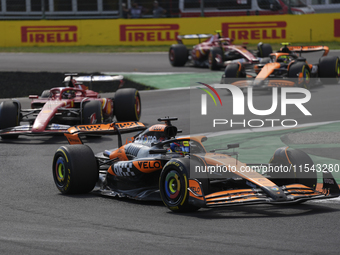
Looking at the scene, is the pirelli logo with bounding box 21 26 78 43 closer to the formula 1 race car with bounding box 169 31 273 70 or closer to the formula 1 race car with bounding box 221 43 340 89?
the formula 1 race car with bounding box 169 31 273 70

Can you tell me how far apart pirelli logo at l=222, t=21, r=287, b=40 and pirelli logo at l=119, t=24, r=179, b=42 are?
248cm

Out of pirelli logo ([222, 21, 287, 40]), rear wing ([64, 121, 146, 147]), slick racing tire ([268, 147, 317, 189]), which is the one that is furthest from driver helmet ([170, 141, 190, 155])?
pirelli logo ([222, 21, 287, 40])

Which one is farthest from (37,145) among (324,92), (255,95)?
(324,92)

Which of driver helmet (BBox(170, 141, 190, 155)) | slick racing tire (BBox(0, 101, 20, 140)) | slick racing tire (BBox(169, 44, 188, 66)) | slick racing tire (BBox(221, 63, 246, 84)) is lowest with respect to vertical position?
slick racing tire (BBox(0, 101, 20, 140))

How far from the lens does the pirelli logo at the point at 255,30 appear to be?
26719 mm

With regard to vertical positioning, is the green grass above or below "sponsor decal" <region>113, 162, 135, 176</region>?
above

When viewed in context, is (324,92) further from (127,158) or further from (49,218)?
(49,218)

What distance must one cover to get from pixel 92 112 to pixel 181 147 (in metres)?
5.51

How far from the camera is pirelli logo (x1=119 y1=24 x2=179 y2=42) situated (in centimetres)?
2828

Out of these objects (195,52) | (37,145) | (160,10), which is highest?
(160,10)

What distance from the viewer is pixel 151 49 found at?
28.1m

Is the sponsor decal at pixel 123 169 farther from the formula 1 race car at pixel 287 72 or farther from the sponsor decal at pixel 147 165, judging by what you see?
the formula 1 race car at pixel 287 72

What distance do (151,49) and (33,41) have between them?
589cm

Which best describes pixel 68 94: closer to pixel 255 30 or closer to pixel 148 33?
pixel 255 30
